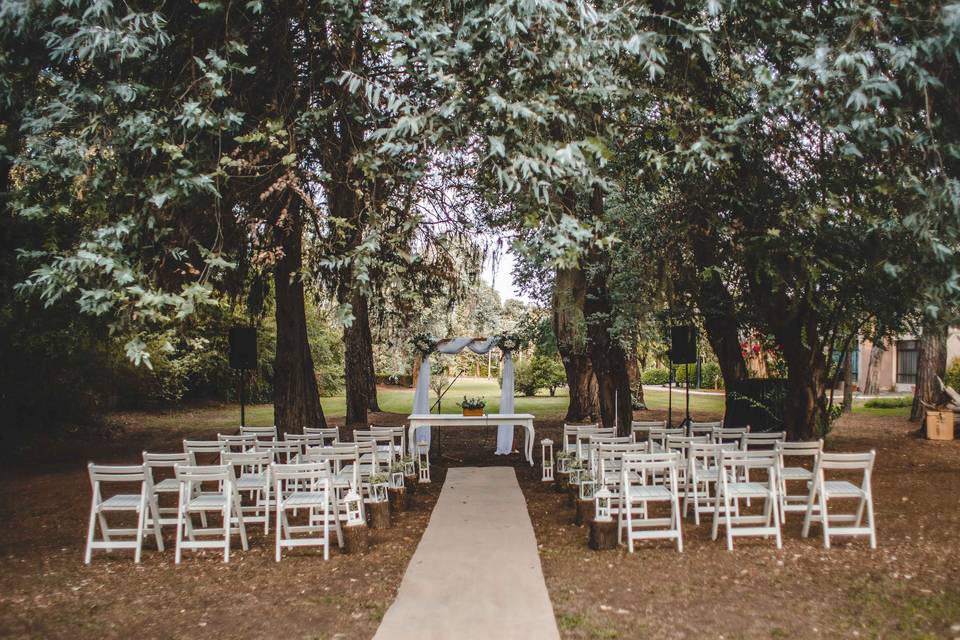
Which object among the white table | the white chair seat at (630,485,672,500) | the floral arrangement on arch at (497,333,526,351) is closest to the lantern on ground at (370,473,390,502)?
the white chair seat at (630,485,672,500)

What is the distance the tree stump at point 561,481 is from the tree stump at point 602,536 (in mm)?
3303

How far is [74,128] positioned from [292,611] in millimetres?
4866

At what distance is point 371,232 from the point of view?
698 centimetres

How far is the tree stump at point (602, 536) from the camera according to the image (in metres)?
6.44

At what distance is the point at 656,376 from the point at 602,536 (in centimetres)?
3853

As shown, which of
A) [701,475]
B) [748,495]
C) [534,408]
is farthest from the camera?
[534,408]

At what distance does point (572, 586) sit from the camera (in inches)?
212

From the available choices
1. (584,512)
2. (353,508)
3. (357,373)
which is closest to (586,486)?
(584,512)

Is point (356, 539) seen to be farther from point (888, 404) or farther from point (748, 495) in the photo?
point (888, 404)

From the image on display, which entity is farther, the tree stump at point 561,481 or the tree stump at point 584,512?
the tree stump at point 561,481

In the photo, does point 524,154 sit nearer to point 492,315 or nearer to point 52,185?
point 52,185

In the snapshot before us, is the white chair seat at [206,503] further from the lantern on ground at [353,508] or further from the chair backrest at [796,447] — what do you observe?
the chair backrest at [796,447]

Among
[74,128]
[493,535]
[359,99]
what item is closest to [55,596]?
[493,535]

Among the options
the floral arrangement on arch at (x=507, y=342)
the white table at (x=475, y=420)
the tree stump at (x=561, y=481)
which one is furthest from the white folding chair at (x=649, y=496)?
the floral arrangement on arch at (x=507, y=342)
